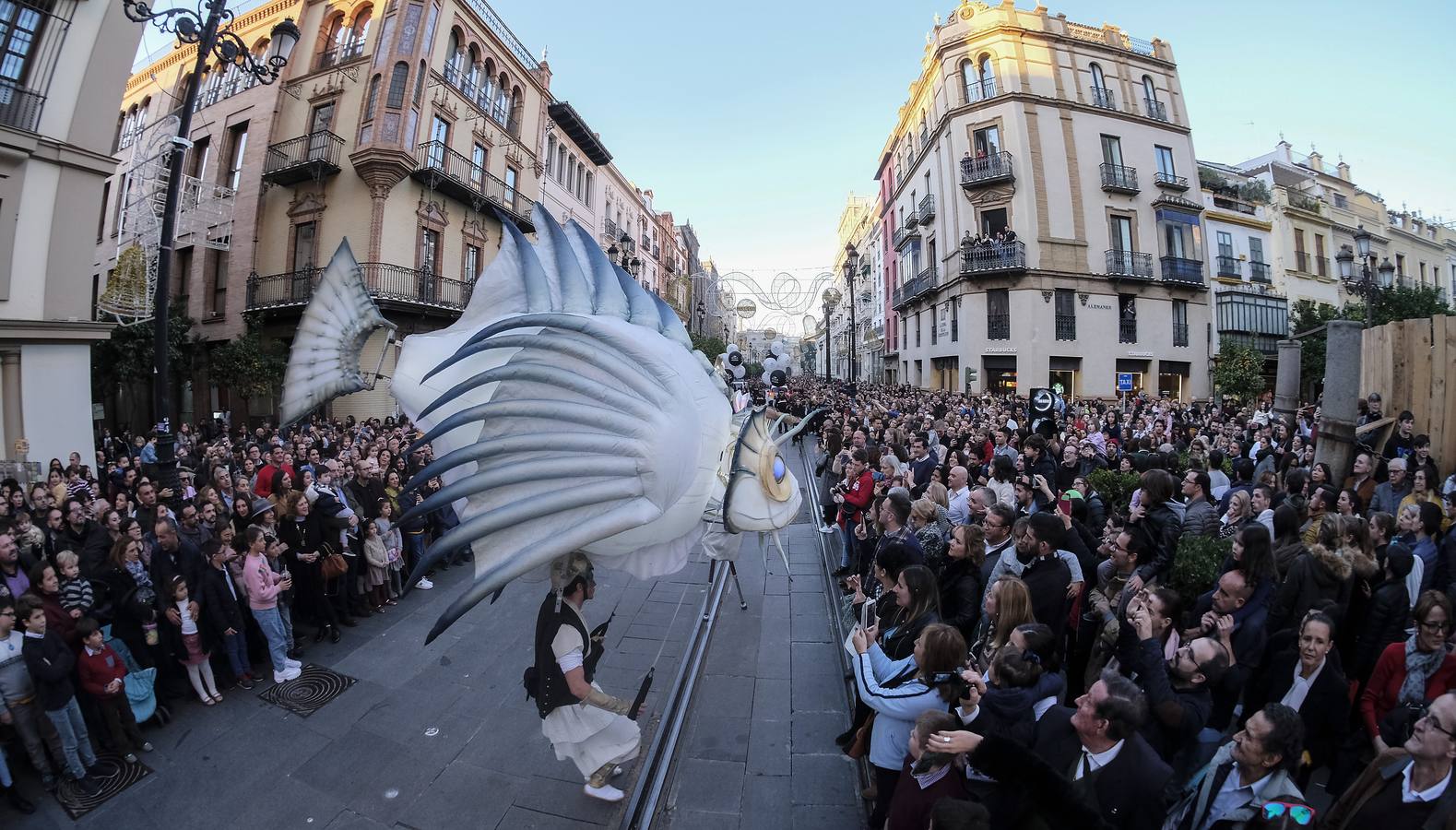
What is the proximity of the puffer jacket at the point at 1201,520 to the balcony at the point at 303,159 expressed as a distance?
19.6 meters

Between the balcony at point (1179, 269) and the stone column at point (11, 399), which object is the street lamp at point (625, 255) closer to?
the stone column at point (11, 399)

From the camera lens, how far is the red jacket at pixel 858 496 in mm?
6262

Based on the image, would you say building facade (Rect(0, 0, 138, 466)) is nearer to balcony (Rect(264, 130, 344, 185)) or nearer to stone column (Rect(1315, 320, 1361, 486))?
balcony (Rect(264, 130, 344, 185))

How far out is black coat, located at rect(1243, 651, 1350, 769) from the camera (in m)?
2.54

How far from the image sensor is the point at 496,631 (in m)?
5.32

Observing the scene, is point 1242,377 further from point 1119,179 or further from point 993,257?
point 1119,179

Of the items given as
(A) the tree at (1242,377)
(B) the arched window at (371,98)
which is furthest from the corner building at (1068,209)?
(B) the arched window at (371,98)

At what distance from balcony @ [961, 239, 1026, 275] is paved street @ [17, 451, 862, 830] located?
62.0 ft

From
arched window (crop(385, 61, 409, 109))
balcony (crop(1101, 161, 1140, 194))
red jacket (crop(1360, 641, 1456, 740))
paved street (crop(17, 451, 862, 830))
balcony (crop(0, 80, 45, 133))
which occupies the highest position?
arched window (crop(385, 61, 409, 109))

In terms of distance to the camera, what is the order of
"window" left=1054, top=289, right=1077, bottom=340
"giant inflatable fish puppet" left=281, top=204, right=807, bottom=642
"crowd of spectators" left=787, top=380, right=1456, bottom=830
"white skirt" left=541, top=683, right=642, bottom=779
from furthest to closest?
"window" left=1054, top=289, right=1077, bottom=340 < "white skirt" left=541, top=683, right=642, bottom=779 < "giant inflatable fish puppet" left=281, top=204, right=807, bottom=642 < "crowd of spectators" left=787, top=380, right=1456, bottom=830

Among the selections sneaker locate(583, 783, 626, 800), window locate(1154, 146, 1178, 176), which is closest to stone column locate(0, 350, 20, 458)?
sneaker locate(583, 783, 626, 800)

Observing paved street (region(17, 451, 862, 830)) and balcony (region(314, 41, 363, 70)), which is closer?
paved street (region(17, 451, 862, 830))

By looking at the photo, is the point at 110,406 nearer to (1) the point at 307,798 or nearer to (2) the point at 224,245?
(2) the point at 224,245

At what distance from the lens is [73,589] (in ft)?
12.5
